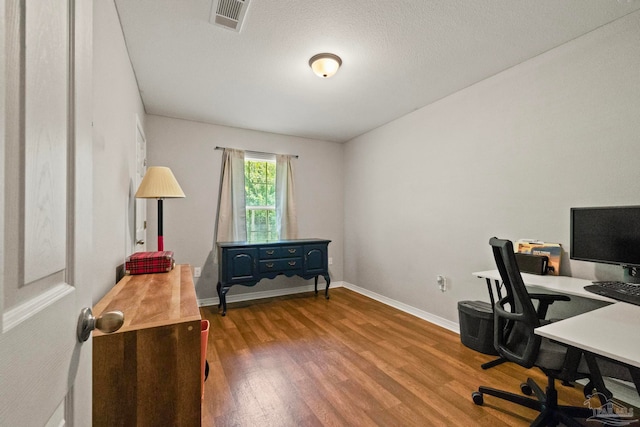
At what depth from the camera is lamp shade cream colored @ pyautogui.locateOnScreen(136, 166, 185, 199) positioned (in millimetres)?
2201

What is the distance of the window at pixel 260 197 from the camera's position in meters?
4.05

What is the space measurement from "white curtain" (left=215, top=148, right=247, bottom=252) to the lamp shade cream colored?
1.49m

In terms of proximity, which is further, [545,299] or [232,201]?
[232,201]

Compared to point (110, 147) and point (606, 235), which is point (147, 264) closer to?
point (110, 147)

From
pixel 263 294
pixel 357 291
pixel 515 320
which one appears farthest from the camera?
pixel 357 291

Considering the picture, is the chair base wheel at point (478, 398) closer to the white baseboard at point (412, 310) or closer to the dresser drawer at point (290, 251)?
the white baseboard at point (412, 310)

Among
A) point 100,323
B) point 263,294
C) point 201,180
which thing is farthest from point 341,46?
point 263,294

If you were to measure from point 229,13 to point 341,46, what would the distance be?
830mm

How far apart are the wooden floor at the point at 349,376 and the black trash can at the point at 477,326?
0.09 m

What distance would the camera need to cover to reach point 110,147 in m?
1.60

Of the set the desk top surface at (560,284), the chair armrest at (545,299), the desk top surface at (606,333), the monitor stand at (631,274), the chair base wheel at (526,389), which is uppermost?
the monitor stand at (631,274)

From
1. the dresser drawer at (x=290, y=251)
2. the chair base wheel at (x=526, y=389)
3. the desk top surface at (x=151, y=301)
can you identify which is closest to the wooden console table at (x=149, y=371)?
the desk top surface at (x=151, y=301)

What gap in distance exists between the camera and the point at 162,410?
101 cm

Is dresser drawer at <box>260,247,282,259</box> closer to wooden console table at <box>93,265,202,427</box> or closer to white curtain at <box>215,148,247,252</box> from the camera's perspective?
white curtain at <box>215,148,247,252</box>
